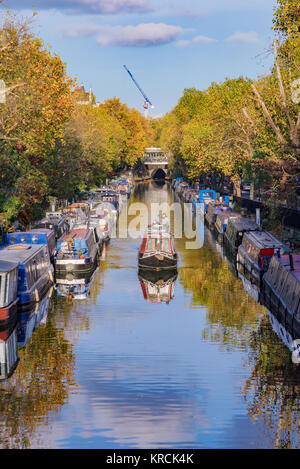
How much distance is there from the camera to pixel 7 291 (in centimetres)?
3681

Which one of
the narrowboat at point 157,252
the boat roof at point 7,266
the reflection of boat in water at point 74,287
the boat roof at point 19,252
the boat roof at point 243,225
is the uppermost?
the boat roof at point 7,266

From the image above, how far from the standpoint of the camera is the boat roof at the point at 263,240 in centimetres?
4977

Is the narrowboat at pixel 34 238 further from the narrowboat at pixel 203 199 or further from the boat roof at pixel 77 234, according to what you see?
the narrowboat at pixel 203 199

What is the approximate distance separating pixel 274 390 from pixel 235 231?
3495 centimetres

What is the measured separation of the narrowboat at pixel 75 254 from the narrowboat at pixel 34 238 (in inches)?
44.3

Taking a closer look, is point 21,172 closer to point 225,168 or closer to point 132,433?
point 225,168

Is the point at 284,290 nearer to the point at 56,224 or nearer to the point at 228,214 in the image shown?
the point at 56,224

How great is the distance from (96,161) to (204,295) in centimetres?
6917

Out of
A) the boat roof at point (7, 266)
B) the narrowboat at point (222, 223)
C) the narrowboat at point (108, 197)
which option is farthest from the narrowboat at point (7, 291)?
the narrowboat at point (108, 197)

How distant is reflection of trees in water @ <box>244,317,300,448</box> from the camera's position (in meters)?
24.5

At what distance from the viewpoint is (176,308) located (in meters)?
45.0

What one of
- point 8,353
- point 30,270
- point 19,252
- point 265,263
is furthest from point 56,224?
point 8,353

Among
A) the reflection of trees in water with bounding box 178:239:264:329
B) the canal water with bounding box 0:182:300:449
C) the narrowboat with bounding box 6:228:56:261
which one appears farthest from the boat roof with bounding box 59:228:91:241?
the reflection of trees in water with bounding box 178:239:264:329

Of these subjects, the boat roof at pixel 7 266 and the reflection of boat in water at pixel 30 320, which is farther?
the boat roof at pixel 7 266
